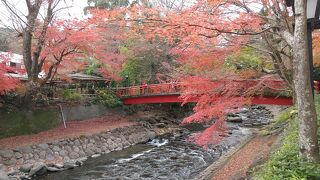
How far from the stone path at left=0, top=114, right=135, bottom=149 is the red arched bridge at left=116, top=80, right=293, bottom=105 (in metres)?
2.49

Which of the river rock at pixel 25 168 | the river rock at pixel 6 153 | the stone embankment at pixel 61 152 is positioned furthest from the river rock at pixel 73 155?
the river rock at pixel 6 153

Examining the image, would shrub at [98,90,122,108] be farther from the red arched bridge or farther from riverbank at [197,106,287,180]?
riverbank at [197,106,287,180]

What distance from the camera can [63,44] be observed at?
1678 cm

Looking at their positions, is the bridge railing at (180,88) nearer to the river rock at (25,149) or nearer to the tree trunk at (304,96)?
the tree trunk at (304,96)

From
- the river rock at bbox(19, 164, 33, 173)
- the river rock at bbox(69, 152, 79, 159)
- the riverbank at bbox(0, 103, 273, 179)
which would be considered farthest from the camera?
the river rock at bbox(69, 152, 79, 159)

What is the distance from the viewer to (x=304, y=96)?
16.2 feet

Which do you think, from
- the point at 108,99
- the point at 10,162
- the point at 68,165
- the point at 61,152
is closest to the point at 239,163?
the point at 68,165

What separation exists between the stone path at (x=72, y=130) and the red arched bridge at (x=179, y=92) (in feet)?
8.16

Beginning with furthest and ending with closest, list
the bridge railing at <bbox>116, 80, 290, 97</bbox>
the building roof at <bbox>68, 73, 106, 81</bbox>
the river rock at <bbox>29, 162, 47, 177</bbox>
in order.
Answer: the building roof at <bbox>68, 73, 106, 81</bbox>, the river rock at <bbox>29, 162, 47, 177</bbox>, the bridge railing at <bbox>116, 80, 290, 97</bbox>

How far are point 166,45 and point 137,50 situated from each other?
289 cm

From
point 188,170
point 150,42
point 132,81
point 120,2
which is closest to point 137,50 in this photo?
point 150,42

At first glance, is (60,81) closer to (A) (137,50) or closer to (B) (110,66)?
(B) (110,66)

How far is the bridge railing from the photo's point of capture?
12.5m

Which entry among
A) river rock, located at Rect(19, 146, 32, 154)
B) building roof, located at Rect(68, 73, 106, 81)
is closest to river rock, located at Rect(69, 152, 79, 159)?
river rock, located at Rect(19, 146, 32, 154)
